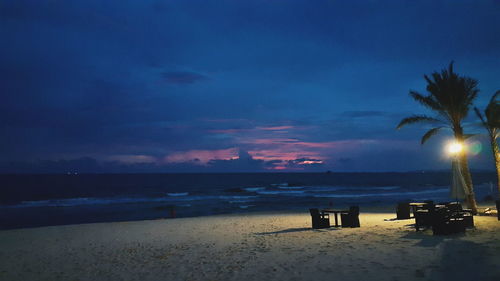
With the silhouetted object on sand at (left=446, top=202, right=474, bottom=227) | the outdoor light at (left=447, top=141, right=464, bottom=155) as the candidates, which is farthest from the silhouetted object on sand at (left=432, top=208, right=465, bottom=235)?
the outdoor light at (left=447, top=141, right=464, bottom=155)

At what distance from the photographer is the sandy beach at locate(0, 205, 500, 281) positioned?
7031mm

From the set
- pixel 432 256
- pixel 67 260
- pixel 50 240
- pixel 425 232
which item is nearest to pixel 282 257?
pixel 432 256

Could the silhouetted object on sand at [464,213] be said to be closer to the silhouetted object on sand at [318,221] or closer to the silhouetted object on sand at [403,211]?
the silhouetted object on sand at [403,211]

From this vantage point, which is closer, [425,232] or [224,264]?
[224,264]

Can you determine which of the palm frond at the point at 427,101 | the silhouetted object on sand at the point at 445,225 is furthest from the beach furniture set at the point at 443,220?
the palm frond at the point at 427,101

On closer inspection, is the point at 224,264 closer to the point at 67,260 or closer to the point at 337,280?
the point at 337,280

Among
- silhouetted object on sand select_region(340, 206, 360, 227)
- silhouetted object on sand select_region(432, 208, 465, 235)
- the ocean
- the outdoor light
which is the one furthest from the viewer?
the ocean

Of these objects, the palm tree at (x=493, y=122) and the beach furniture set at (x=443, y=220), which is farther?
the palm tree at (x=493, y=122)

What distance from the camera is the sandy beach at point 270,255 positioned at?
7.03 metres

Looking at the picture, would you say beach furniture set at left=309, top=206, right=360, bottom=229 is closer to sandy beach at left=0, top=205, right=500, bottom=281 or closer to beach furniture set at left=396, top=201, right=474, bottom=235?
sandy beach at left=0, top=205, right=500, bottom=281

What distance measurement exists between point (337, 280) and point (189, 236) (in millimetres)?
7835

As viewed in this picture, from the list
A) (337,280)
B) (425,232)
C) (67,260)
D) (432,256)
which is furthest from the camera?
(425,232)

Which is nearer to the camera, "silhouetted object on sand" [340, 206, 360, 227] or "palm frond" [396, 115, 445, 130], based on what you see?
"silhouetted object on sand" [340, 206, 360, 227]

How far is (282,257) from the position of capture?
8.59 metres
